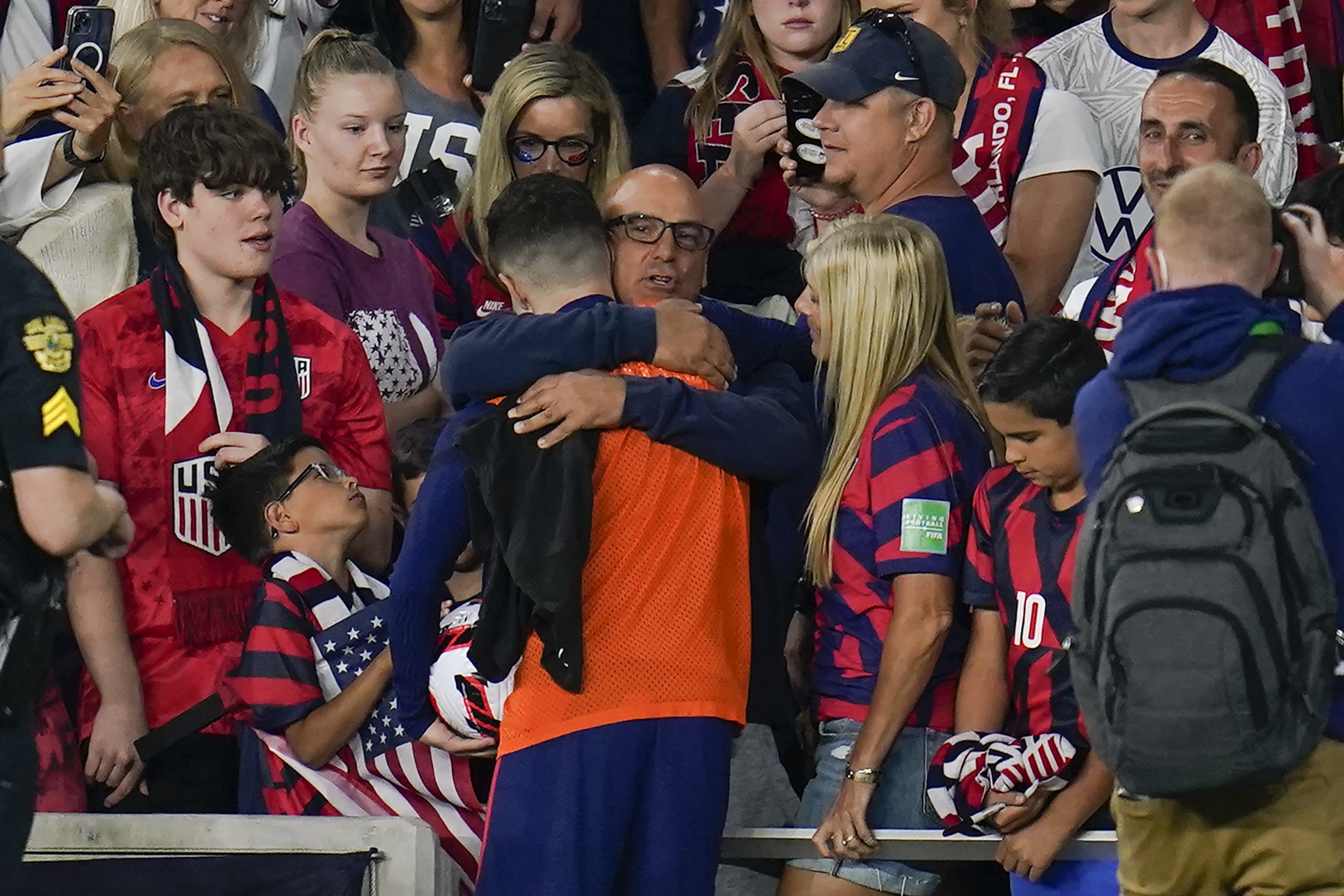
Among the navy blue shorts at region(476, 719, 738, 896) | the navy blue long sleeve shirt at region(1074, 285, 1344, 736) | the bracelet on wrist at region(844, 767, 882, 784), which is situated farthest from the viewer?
the bracelet on wrist at region(844, 767, 882, 784)

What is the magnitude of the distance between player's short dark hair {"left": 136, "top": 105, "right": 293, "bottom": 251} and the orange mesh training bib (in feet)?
4.81

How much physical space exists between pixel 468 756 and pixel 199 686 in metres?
0.70

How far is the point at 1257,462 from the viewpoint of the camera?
10.6 feet

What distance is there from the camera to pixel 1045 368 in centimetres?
399

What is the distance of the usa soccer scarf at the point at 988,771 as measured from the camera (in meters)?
3.82

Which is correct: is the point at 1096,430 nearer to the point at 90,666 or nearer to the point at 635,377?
the point at 635,377

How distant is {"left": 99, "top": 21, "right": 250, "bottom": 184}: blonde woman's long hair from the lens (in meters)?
5.46

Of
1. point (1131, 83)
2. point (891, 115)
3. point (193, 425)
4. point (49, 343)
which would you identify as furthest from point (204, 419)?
point (1131, 83)


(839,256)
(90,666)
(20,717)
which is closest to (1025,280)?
(839,256)

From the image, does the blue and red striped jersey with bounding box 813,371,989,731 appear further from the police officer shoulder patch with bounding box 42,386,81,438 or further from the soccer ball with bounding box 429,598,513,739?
the police officer shoulder patch with bounding box 42,386,81,438

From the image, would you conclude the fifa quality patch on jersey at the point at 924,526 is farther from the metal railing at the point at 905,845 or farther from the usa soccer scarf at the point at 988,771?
the metal railing at the point at 905,845

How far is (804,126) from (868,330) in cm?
104

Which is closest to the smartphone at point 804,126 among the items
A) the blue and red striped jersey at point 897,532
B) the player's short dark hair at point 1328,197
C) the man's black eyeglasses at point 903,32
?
the man's black eyeglasses at point 903,32

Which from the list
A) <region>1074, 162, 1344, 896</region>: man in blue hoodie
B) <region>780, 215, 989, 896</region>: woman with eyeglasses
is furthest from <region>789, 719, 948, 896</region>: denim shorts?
<region>1074, 162, 1344, 896</region>: man in blue hoodie
